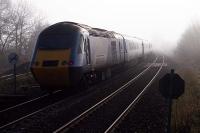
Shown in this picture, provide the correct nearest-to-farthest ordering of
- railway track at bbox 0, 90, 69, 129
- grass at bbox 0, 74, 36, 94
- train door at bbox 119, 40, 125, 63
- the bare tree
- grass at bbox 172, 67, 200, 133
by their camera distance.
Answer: grass at bbox 172, 67, 200, 133
railway track at bbox 0, 90, 69, 129
grass at bbox 0, 74, 36, 94
train door at bbox 119, 40, 125, 63
the bare tree

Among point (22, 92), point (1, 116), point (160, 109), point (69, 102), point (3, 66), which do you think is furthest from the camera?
point (3, 66)

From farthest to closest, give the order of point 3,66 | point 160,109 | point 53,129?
point 3,66
point 160,109
point 53,129

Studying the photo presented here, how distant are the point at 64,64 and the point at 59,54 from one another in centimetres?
60

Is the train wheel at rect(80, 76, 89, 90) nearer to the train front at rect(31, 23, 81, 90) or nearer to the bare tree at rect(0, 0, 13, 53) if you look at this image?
the train front at rect(31, 23, 81, 90)

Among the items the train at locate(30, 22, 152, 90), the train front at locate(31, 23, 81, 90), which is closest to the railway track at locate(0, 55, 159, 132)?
the train at locate(30, 22, 152, 90)

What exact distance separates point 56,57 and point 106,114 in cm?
475

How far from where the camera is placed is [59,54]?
17766mm

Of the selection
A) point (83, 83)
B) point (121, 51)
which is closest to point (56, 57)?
point (83, 83)

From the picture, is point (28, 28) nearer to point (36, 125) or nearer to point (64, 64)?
point (64, 64)

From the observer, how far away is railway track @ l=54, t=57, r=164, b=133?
12.0 metres

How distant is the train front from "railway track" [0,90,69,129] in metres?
0.68

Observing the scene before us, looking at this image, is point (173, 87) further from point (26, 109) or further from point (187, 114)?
point (26, 109)

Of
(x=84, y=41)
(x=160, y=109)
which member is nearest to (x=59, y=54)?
(x=84, y=41)

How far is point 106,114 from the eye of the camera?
14180 millimetres
